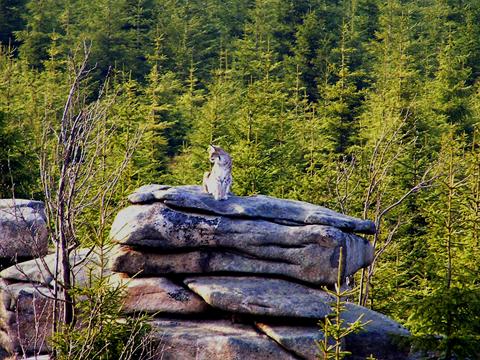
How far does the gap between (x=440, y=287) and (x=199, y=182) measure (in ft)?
46.5

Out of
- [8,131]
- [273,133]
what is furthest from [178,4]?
[8,131]

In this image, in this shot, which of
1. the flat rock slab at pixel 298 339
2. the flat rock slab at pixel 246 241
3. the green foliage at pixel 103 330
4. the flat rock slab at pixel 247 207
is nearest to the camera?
the green foliage at pixel 103 330

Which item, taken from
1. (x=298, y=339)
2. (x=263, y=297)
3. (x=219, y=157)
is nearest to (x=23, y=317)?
(x=263, y=297)

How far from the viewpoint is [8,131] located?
24.8 meters

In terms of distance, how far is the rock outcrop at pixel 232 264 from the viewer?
16.1m

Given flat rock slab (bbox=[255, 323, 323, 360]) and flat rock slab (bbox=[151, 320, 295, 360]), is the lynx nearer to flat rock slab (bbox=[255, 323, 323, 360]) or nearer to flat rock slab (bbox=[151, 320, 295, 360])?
flat rock slab (bbox=[151, 320, 295, 360])

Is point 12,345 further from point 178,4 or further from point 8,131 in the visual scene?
point 178,4

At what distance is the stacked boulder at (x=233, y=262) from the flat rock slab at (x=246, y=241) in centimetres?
2

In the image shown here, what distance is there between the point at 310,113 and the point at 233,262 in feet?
79.8

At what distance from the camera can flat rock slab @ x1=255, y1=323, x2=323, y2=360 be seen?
15.5m

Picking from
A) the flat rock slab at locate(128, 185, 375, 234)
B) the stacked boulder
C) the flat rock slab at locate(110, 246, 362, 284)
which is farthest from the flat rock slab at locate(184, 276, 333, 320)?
A: the flat rock slab at locate(128, 185, 375, 234)

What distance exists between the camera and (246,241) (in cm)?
1659

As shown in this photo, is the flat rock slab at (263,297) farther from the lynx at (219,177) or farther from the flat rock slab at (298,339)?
the lynx at (219,177)

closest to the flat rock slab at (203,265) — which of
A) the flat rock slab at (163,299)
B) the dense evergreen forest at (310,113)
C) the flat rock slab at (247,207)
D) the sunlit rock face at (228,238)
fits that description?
the sunlit rock face at (228,238)
